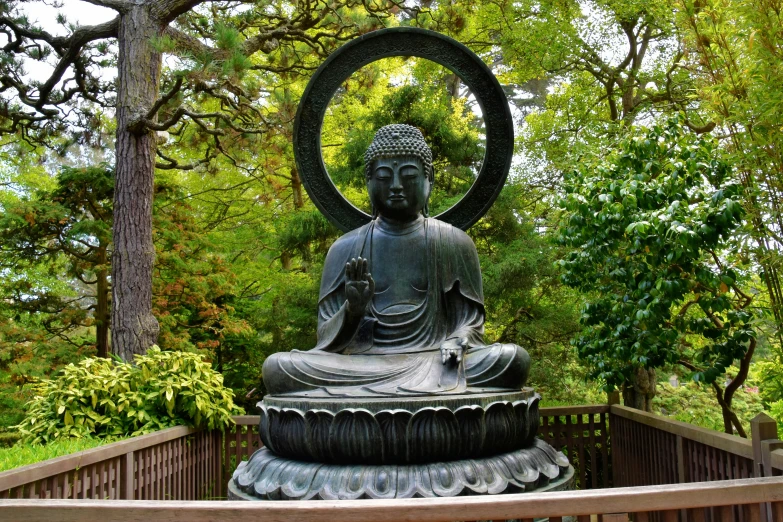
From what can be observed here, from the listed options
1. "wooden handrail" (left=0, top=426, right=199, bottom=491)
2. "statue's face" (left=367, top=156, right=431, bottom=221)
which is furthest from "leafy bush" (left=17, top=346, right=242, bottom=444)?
"statue's face" (left=367, top=156, right=431, bottom=221)

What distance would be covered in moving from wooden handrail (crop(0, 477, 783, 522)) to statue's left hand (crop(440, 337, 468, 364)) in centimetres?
166

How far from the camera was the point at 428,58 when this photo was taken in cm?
527

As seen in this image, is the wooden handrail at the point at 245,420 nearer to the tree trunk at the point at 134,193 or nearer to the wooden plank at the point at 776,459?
the tree trunk at the point at 134,193

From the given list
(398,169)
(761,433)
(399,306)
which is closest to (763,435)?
(761,433)

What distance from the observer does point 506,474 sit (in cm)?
365

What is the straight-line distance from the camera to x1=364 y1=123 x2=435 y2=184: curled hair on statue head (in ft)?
15.5

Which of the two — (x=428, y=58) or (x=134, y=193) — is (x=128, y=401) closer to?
(x=134, y=193)

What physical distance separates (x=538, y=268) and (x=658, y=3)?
11.7 feet

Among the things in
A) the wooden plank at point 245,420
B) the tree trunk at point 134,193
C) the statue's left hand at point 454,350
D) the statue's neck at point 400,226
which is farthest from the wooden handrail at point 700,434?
the tree trunk at point 134,193

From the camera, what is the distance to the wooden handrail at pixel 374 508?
2.32 m

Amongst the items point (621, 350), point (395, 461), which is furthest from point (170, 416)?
point (621, 350)

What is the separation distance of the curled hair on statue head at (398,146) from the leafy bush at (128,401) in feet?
8.60

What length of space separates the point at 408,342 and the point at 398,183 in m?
1.13

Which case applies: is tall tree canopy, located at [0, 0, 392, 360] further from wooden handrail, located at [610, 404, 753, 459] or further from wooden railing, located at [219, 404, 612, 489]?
wooden handrail, located at [610, 404, 753, 459]
